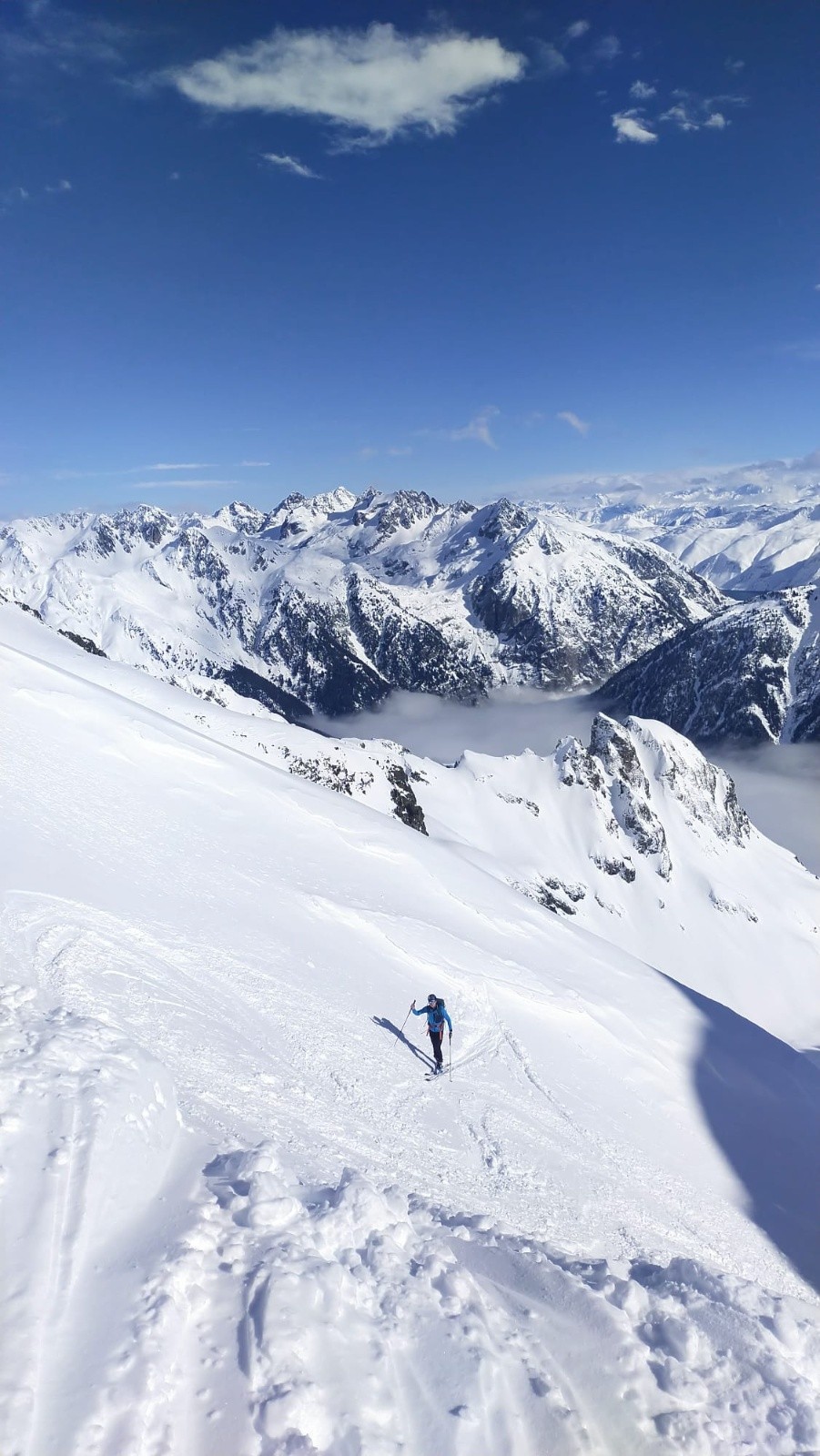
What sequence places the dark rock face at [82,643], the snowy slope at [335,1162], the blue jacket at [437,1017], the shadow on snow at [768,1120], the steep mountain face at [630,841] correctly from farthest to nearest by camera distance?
1. the steep mountain face at [630,841]
2. the dark rock face at [82,643]
3. the shadow on snow at [768,1120]
4. the blue jacket at [437,1017]
5. the snowy slope at [335,1162]

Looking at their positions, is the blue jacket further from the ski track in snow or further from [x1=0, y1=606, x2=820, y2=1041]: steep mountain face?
[x1=0, y1=606, x2=820, y2=1041]: steep mountain face

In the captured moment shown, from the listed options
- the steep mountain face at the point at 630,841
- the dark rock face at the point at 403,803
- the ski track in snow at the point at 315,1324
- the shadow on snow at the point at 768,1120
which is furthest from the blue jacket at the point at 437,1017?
the steep mountain face at the point at 630,841

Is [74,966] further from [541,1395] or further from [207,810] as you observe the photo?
[207,810]

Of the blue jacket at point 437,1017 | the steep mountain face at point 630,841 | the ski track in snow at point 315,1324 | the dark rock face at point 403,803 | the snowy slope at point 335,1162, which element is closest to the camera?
the ski track in snow at point 315,1324

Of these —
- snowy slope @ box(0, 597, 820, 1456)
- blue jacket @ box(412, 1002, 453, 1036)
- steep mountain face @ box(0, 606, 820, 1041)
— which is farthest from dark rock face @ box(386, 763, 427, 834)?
blue jacket @ box(412, 1002, 453, 1036)

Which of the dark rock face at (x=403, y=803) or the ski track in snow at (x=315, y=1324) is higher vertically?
the ski track in snow at (x=315, y=1324)

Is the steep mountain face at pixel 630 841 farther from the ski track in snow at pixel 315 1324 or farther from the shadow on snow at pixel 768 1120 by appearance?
the ski track in snow at pixel 315 1324

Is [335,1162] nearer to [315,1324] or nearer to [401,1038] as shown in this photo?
[315,1324]
